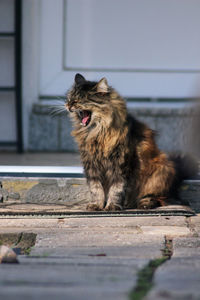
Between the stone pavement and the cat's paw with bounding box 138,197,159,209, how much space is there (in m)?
0.26

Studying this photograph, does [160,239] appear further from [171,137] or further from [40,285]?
[171,137]

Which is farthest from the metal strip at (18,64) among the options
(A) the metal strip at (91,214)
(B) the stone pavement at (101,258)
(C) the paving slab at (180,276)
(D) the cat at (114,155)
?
(C) the paving slab at (180,276)

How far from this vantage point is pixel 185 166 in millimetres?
4195

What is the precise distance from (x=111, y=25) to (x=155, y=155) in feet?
6.18

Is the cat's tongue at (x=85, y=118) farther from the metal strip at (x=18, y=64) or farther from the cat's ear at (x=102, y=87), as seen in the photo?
the metal strip at (x=18, y=64)

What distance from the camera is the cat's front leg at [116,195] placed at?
3.91 m

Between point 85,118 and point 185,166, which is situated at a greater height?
point 85,118

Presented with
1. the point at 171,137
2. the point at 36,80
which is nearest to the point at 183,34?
the point at 171,137

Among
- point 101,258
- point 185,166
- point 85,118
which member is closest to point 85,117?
point 85,118

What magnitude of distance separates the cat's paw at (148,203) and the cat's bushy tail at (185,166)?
28cm

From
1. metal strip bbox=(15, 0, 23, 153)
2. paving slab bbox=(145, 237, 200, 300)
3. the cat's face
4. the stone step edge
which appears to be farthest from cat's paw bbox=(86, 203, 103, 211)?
metal strip bbox=(15, 0, 23, 153)

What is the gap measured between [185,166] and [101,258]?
1741 mm

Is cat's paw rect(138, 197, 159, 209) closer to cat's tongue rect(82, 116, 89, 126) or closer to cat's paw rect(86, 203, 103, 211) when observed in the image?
cat's paw rect(86, 203, 103, 211)

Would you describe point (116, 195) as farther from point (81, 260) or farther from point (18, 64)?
point (18, 64)
